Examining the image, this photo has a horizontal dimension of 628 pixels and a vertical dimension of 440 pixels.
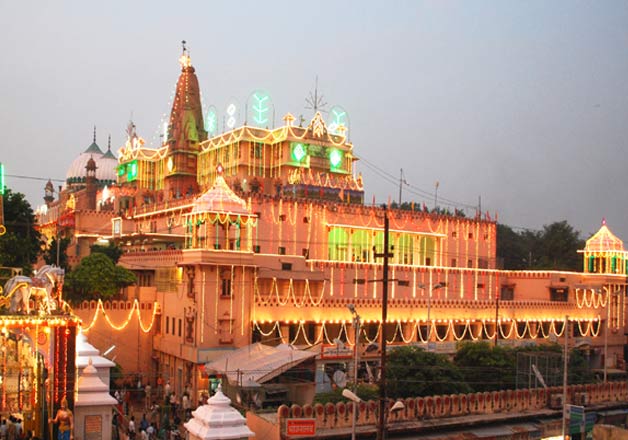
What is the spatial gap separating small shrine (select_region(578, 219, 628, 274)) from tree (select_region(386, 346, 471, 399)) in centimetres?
2369

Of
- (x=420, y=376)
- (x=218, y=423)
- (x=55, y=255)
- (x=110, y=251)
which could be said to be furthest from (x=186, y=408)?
(x=55, y=255)

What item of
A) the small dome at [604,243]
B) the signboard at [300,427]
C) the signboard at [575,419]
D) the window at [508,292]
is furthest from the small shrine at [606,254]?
the signboard at [300,427]

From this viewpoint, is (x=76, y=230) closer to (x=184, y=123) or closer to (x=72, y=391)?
(x=184, y=123)

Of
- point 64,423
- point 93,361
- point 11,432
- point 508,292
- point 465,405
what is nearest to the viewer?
point 64,423

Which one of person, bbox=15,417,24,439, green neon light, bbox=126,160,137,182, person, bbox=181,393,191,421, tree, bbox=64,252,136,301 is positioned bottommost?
person, bbox=181,393,191,421

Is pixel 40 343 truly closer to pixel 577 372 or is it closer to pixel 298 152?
pixel 577 372

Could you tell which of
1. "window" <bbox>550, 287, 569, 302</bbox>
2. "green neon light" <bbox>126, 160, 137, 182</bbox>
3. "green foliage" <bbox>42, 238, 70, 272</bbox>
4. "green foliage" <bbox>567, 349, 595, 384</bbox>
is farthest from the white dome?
"green foliage" <bbox>567, 349, 595, 384</bbox>

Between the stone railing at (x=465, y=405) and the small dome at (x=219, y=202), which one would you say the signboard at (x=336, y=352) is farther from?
the stone railing at (x=465, y=405)

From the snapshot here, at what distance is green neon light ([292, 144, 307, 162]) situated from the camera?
46.2 metres

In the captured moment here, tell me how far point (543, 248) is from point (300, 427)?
5980 centimetres

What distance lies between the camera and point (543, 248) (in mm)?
73438

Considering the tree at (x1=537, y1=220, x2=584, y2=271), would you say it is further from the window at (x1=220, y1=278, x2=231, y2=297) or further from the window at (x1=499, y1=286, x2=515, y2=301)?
the window at (x1=220, y1=278, x2=231, y2=297)

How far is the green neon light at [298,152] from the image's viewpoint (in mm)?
46219

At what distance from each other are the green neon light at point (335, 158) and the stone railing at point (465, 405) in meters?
25.4
